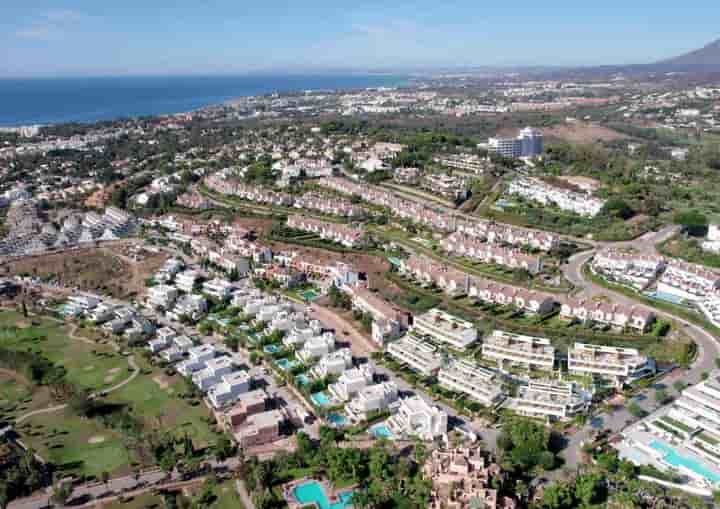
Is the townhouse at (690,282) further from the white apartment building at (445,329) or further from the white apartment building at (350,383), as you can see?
the white apartment building at (350,383)

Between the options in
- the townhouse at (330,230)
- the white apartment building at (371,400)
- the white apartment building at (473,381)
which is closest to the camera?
the white apartment building at (371,400)

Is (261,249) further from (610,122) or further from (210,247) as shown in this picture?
(610,122)

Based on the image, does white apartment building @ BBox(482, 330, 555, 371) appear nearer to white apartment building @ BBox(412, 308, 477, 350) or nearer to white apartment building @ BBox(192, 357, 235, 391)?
white apartment building @ BBox(412, 308, 477, 350)

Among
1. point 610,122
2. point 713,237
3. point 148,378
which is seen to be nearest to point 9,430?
point 148,378

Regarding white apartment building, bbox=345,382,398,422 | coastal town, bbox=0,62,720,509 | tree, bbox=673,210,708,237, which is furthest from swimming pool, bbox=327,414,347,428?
tree, bbox=673,210,708,237

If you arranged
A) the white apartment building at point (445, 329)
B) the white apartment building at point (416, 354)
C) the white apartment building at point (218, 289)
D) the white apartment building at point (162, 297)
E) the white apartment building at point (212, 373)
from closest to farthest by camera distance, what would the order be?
1. the white apartment building at point (212, 373)
2. the white apartment building at point (416, 354)
3. the white apartment building at point (445, 329)
4. the white apartment building at point (162, 297)
5. the white apartment building at point (218, 289)

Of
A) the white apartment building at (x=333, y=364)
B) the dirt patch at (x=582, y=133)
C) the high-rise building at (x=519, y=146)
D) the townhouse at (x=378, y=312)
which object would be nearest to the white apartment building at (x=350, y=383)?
the white apartment building at (x=333, y=364)
